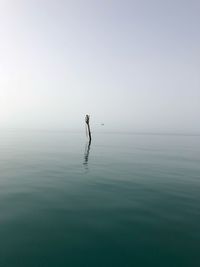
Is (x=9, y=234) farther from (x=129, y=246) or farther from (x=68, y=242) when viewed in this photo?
(x=129, y=246)

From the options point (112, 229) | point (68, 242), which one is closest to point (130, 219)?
point (112, 229)

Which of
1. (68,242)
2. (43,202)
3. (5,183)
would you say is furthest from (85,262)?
(5,183)

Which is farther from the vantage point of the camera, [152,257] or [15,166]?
[15,166]

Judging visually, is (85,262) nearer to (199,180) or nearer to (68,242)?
(68,242)

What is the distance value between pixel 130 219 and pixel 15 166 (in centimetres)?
1728

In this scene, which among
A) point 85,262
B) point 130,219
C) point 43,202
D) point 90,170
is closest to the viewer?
point 85,262

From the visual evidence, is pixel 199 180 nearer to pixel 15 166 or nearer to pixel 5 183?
pixel 5 183

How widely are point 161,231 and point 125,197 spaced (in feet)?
16.1

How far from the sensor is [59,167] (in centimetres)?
2602

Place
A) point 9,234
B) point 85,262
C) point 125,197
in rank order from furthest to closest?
point 125,197
point 9,234
point 85,262

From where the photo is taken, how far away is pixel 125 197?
1530 centimetres

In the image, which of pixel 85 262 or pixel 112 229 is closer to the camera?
pixel 85 262

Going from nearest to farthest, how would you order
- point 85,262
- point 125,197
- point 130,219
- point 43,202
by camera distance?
point 85,262
point 130,219
point 43,202
point 125,197

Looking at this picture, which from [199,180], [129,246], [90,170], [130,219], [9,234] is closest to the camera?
[129,246]
